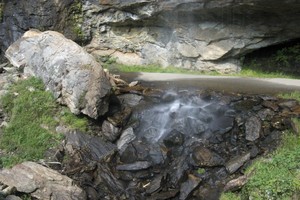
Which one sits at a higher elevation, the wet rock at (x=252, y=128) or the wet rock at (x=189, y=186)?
the wet rock at (x=252, y=128)

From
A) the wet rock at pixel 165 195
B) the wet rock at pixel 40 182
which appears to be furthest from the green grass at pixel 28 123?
the wet rock at pixel 165 195

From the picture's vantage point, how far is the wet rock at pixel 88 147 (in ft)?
30.5

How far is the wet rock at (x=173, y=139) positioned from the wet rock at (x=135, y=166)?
914 mm

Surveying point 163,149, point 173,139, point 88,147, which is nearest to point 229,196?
point 163,149

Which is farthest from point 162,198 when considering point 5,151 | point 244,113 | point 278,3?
point 278,3

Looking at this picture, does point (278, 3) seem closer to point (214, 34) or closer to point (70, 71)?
point (214, 34)

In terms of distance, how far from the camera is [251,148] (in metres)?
9.05

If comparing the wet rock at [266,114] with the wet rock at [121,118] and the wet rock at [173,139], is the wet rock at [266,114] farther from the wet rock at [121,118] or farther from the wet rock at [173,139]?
the wet rock at [121,118]

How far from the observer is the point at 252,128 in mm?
9523

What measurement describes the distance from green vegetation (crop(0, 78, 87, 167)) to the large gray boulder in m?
0.29

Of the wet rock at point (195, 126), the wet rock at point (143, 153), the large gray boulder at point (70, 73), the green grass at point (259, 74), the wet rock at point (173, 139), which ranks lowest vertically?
the green grass at point (259, 74)

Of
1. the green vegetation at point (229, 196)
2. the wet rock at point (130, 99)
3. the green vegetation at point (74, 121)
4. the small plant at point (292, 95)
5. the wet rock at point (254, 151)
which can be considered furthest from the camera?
the wet rock at point (130, 99)

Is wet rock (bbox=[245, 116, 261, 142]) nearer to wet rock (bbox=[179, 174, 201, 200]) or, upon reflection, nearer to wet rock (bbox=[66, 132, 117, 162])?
→ wet rock (bbox=[179, 174, 201, 200])

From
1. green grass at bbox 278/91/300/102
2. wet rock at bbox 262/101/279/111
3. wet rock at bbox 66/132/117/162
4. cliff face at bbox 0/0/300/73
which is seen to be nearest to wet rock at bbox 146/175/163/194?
wet rock at bbox 66/132/117/162
